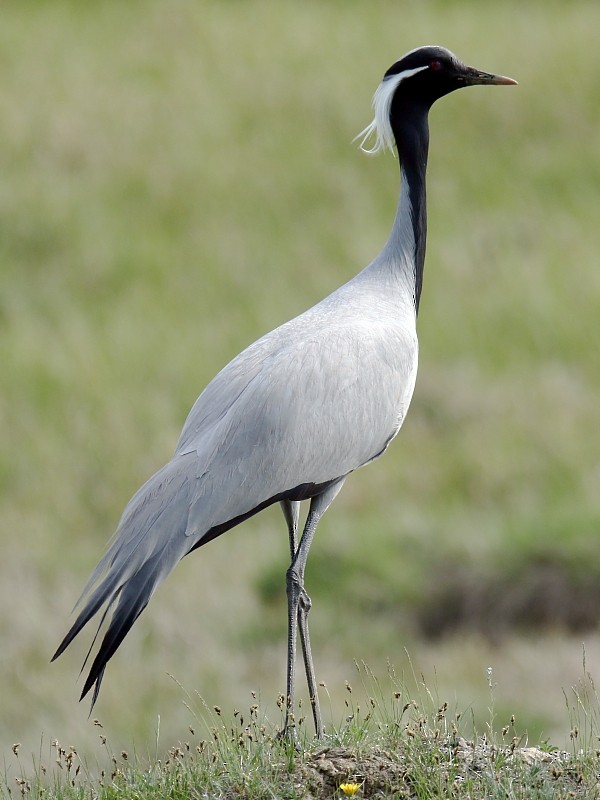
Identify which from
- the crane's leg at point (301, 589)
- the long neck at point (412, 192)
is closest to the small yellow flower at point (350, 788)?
the crane's leg at point (301, 589)

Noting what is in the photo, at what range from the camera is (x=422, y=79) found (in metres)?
6.49

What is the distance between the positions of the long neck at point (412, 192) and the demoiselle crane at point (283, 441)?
20cm

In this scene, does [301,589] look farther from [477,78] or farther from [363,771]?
[477,78]

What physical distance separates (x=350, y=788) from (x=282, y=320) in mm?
10371

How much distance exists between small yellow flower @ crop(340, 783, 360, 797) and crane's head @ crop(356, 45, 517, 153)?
3116 millimetres

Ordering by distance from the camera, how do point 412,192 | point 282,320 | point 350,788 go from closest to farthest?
point 350,788
point 412,192
point 282,320

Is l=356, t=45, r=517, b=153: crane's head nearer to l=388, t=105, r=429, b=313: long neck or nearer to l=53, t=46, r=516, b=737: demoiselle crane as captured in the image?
l=388, t=105, r=429, b=313: long neck

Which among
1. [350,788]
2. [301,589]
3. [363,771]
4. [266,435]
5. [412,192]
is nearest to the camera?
[350,788]

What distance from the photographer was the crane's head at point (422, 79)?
6465 millimetres

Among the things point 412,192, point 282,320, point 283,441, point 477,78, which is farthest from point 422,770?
point 282,320

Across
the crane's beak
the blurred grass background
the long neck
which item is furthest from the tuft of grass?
the blurred grass background

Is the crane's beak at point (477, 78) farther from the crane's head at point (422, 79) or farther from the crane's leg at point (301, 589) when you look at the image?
the crane's leg at point (301, 589)

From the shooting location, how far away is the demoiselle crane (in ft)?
17.1

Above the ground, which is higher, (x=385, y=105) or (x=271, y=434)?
(x=385, y=105)
